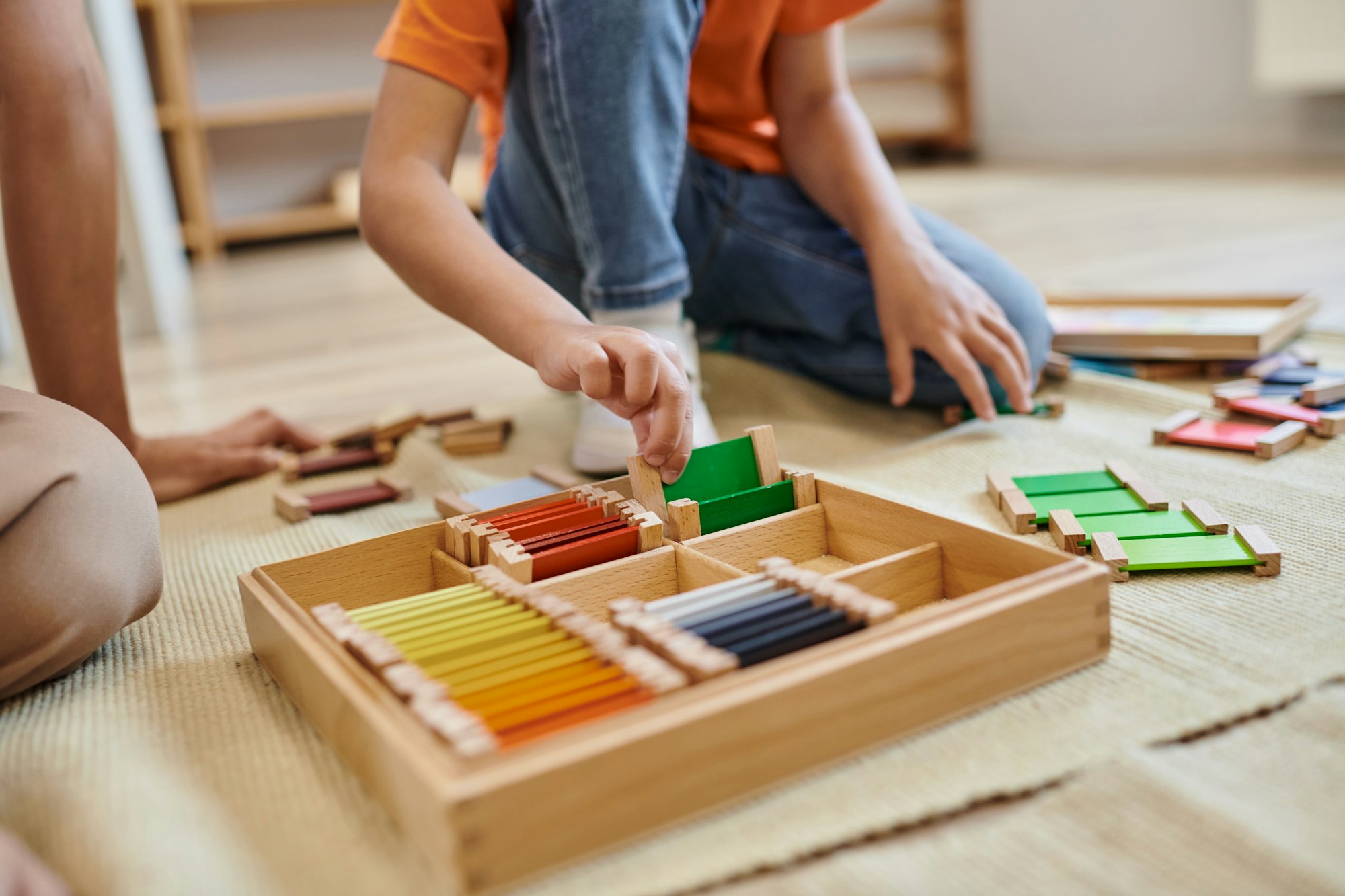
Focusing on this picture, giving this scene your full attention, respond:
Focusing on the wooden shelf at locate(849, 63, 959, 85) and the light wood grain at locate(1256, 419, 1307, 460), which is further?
the wooden shelf at locate(849, 63, 959, 85)

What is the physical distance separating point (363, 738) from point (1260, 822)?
42 centimetres

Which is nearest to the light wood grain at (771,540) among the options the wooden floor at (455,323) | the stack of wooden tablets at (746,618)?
the stack of wooden tablets at (746,618)

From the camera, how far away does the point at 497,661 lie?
613mm

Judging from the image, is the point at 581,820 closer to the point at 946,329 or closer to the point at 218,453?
the point at 946,329

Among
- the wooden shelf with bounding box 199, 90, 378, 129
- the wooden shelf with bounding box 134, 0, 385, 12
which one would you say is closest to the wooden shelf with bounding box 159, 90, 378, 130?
the wooden shelf with bounding box 199, 90, 378, 129

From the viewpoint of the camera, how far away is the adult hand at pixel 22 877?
474 millimetres

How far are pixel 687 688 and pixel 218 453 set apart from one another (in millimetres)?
809

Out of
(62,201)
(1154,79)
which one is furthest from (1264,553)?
(1154,79)

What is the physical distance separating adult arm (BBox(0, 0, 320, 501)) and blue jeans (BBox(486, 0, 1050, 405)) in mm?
379

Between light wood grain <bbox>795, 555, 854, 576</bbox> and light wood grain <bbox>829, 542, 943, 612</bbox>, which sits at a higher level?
light wood grain <bbox>829, 542, 943, 612</bbox>

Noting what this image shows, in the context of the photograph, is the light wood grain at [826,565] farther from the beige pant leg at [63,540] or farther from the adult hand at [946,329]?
the beige pant leg at [63,540]

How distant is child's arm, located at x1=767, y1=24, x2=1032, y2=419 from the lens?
1.10m

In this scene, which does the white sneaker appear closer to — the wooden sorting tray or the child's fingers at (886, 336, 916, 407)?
the child's fingers at (886, 336, 916, 407)

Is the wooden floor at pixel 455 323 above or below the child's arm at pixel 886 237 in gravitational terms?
below
